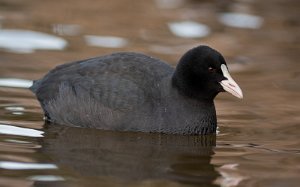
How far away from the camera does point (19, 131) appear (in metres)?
7.82

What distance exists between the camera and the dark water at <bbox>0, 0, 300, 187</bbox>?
6.68 metres

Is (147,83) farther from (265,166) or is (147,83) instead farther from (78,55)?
(78,55)

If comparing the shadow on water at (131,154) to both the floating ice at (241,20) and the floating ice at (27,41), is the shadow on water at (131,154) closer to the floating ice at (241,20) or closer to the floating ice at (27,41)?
the floating ice at (27,41)

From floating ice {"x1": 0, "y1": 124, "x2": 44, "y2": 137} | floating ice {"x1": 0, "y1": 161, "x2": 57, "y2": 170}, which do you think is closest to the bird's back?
floating ice {"x1": 0, "y1": 124, "x2": 44, "y2": 137}

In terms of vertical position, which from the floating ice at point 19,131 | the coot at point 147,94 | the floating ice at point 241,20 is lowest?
the floating ice at point 19,131

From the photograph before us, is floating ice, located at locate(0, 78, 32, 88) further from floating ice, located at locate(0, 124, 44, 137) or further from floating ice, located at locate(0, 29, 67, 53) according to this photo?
floating ice, located at locate(0, 29, 67, 53)

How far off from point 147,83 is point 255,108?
1614 mm

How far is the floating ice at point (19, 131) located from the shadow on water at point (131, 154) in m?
0.09

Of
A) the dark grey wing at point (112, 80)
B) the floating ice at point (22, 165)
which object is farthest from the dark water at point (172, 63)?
the dark grey wing at point (112, 80)

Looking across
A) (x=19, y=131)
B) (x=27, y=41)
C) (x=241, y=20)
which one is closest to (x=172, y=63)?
(x=27, y=41)

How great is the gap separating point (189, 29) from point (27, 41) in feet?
9.03

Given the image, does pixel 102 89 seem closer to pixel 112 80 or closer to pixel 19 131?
pixel 112 80

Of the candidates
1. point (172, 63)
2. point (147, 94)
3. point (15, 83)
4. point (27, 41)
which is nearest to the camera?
point (147, 94)

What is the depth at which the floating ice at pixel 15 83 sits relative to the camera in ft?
31.3
